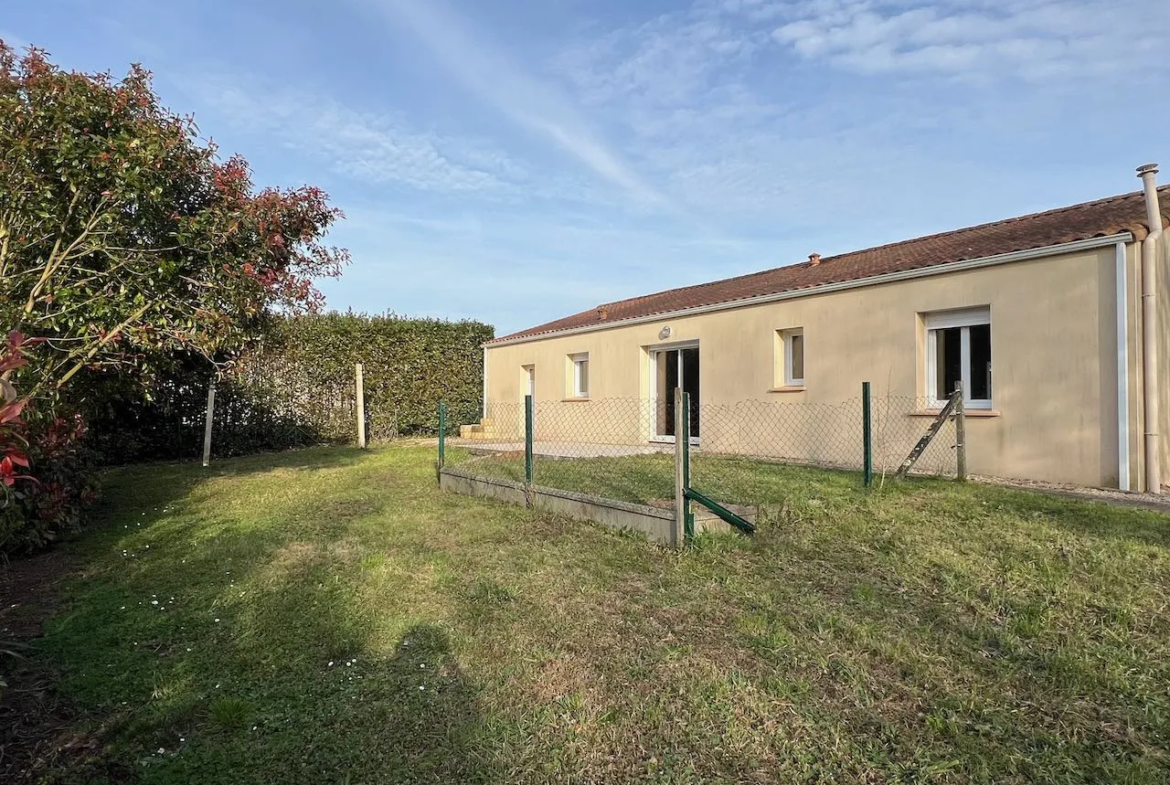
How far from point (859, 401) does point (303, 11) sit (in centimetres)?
924

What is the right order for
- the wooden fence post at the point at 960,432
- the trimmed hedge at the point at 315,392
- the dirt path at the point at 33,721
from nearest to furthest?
1. the dirt path at the point at 33,721
2. the wooden fence post at the point at 960,432
3. the trimmed hedge at the point at 315,392

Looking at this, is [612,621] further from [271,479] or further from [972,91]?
[972,91]

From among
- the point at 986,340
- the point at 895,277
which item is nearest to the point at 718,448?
the point at 895,277

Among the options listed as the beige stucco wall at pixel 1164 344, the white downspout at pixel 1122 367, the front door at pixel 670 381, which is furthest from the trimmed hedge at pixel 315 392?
the beige stucco wall at pixel 1164 344

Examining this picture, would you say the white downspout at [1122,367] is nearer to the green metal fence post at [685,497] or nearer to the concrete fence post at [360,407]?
the green metal fence post at [685,497]

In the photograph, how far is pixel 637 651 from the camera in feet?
10.8

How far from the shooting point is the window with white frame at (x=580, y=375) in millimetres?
15070

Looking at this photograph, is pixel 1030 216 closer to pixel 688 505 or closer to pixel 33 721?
pixel 688 505

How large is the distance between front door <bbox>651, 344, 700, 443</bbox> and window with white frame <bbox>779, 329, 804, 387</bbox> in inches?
75.6

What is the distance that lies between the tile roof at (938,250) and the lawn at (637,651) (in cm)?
385

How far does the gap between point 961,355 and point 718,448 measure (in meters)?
4.21

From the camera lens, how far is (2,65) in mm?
5023

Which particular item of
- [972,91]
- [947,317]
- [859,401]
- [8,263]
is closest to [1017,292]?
[947,317]

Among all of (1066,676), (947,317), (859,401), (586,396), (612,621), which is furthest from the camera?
(586,396)
